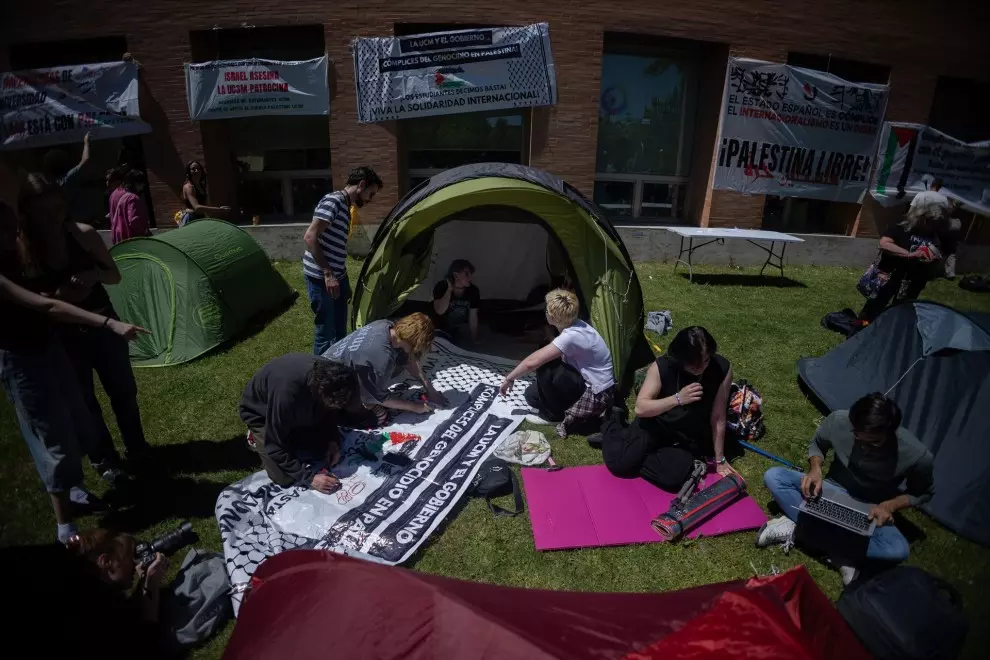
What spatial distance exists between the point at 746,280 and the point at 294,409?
824 cm

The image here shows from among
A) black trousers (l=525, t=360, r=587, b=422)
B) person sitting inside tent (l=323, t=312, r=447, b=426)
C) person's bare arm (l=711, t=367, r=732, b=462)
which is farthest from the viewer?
black trousers (l=525, t=360, r=587, b=422)

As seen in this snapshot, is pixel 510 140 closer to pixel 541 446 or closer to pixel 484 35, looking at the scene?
pixel 484 35

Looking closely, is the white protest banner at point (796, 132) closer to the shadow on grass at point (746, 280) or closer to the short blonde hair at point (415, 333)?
the shadow on grass at point (746, 280)

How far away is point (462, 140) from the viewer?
10.1 m

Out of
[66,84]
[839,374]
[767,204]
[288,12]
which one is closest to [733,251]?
[767,204]

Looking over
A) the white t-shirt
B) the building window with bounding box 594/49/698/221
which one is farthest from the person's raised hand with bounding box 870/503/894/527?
the building window with bounding box 594/49/698/221

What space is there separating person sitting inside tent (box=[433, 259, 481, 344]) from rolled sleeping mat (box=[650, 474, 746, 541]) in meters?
3.13

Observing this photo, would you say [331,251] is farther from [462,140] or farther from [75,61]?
[75,61]

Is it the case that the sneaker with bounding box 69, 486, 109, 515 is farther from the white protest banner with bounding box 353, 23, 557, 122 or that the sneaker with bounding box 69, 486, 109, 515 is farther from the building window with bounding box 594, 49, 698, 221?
the building window with bounding box 594, 49, 698, 221

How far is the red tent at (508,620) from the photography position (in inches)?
57.5

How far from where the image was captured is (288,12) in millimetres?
8750

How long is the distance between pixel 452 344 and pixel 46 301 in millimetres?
3566

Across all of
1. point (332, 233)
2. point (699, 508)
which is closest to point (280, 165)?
point (332, 233)

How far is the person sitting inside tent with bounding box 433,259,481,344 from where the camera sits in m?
5.57
